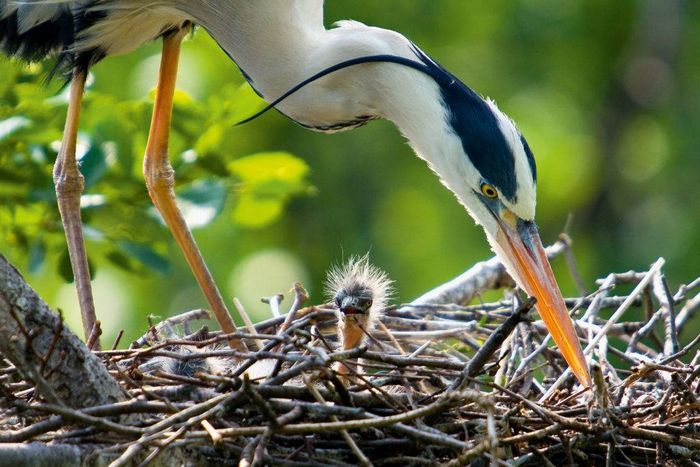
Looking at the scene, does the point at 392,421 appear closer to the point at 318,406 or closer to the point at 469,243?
the point at 318,406

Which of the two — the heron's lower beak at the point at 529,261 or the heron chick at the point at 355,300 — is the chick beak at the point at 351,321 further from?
the heron's lower beak at the point at 529,261

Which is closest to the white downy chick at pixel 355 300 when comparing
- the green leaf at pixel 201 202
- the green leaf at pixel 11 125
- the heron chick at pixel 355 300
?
the heron chick at pixel 355 300

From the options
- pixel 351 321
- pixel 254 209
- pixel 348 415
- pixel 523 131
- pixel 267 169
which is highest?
pixel 523 131

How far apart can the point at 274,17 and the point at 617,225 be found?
8.15 meters

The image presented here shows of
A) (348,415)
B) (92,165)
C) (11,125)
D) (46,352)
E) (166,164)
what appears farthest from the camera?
(166,164)

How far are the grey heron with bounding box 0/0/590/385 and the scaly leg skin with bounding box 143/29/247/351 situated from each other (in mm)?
68

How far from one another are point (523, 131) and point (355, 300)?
730 cm

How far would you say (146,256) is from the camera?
438 cm

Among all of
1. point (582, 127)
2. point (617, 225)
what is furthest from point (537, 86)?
point (617, 225)

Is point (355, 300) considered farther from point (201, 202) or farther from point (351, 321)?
point (201, 202)

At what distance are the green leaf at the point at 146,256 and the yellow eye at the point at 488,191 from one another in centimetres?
140

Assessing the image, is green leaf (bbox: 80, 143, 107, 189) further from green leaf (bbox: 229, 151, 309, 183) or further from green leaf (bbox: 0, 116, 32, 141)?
green leaf (bbox: 229, 151, 309, 183)

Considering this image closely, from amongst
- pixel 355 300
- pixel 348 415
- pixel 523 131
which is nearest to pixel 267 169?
pixel 355 300

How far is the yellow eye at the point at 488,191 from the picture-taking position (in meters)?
3.64
